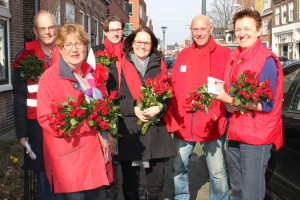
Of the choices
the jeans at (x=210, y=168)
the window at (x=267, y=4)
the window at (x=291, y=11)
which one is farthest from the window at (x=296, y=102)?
the window at (x=267, y=4)

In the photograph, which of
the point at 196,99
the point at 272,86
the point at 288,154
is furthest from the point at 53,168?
the point at 288,154

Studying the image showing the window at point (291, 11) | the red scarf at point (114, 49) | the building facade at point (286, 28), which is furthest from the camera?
the window at point (291, 11)

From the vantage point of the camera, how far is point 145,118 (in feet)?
10.3

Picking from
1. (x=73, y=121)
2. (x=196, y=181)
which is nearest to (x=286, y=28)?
(x=196, y=181)

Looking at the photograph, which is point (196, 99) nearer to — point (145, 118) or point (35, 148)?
point (145, 118)

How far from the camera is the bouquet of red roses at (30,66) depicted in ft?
10.6

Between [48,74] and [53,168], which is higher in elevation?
[48,74]

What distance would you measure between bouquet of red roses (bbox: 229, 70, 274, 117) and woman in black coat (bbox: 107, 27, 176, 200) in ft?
2.54

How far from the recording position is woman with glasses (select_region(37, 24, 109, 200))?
2.58 m

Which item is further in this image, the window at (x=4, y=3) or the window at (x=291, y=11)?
the window at (x=291, y=11)

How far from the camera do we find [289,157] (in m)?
3.09

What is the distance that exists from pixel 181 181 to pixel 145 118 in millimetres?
1106

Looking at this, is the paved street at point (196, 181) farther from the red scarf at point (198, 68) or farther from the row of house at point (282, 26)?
the row of house at point (282, 26)

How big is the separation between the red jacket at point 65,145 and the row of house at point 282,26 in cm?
3140
